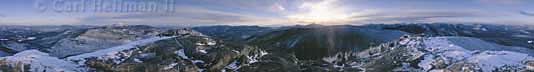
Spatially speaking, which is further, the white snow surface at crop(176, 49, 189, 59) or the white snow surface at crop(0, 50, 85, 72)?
the white snow surface at crop(176, 49, 189, 59)

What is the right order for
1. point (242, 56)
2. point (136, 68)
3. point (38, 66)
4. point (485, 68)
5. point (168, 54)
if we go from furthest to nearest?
point (242, 56) → point (485, 68) → point (168, 54) → point (136, 68) → point (38, 66)

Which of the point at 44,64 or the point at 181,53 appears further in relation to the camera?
the point at 181,53

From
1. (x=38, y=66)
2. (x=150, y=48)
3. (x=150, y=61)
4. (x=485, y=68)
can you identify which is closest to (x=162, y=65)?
(x=150, y=61)

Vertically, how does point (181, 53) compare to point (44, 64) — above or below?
above

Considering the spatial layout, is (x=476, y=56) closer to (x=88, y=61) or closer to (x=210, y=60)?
(x=210, y=60)

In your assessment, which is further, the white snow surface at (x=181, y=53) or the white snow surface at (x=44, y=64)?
the white snow surface at (x=181, y=53)

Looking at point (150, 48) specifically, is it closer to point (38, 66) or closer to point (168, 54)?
point (168, 54)

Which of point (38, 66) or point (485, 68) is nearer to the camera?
point (38, 66)

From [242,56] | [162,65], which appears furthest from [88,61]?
[242,56]

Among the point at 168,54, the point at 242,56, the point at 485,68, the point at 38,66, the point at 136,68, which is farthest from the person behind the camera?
the point at 242,56
